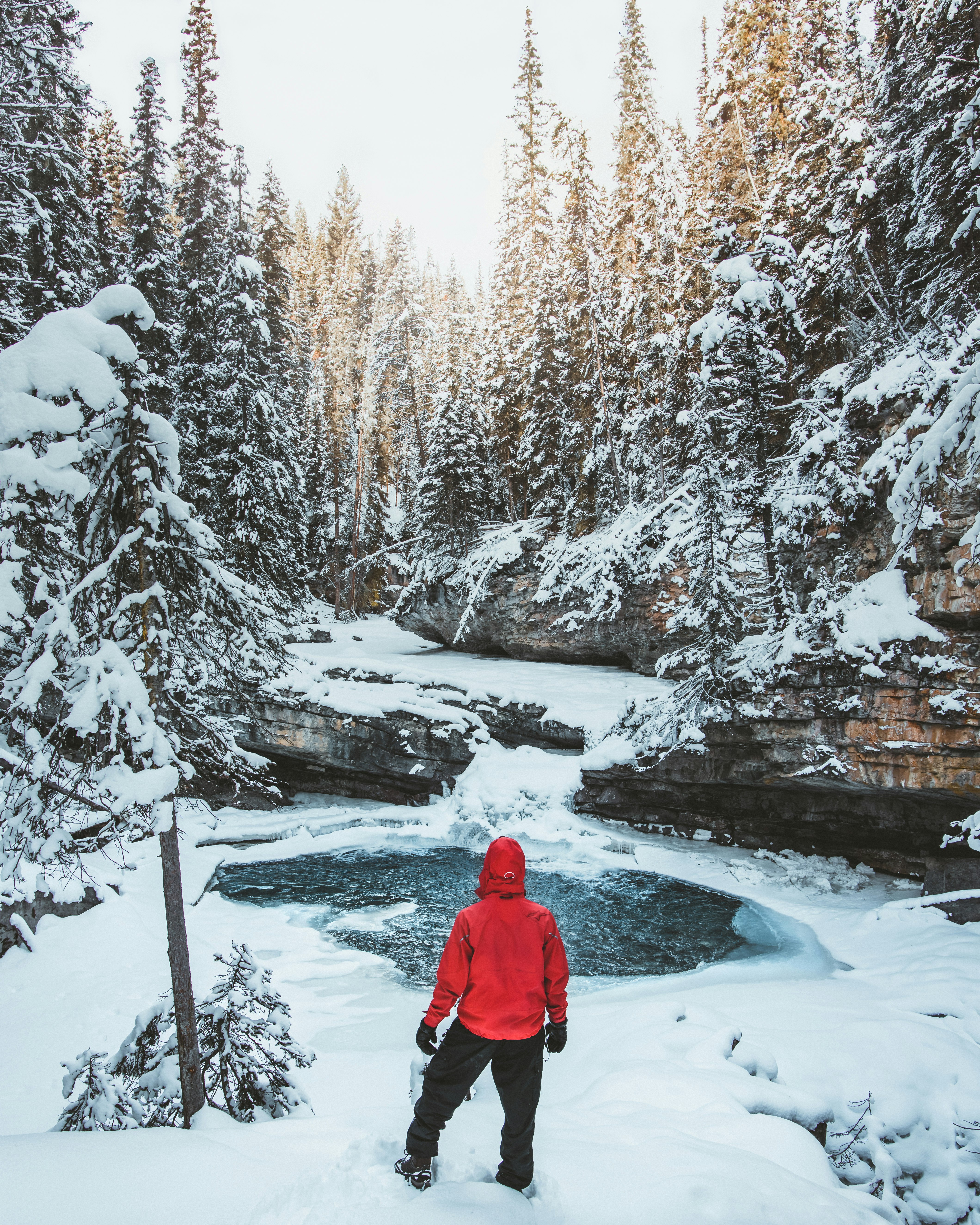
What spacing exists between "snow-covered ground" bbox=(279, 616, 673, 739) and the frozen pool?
476 cm

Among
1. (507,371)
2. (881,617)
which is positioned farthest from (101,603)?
(507,371)

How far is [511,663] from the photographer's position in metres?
22.1

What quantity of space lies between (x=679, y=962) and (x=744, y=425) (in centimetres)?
1011

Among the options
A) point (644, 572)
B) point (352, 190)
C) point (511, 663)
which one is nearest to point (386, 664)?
point (511, 663)

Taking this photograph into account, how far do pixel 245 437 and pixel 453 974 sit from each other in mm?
17006

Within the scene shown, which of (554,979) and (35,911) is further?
(35,911)

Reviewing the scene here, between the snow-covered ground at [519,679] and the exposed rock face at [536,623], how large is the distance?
1.86 ft

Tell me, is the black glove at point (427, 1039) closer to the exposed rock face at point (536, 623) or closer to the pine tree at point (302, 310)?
the exposed rock face at point (536, 623)

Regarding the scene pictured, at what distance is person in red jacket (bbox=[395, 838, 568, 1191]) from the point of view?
10.7 ft

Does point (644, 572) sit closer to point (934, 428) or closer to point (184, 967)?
point (934, 428)

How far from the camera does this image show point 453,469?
2336 cm

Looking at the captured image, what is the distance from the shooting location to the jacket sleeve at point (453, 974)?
329 centimetres

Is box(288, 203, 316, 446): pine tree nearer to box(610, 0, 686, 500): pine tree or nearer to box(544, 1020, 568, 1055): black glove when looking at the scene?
box(610, 0, 686, 500): pine tree

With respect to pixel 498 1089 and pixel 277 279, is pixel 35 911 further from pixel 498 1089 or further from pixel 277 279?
pixel 277 279
